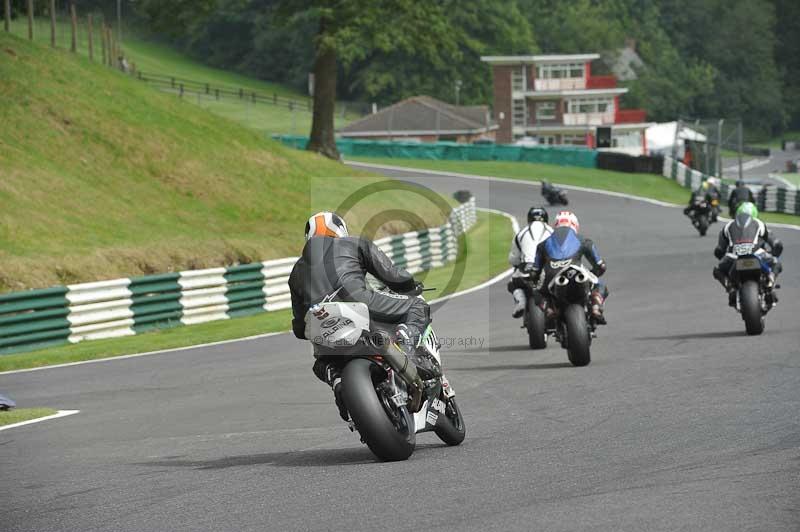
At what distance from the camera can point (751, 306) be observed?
15.5 meters

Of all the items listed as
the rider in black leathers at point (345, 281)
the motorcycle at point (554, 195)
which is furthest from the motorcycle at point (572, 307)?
the motorcycle at point (554, 195)

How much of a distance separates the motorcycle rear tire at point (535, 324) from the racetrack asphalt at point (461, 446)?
0.77ft

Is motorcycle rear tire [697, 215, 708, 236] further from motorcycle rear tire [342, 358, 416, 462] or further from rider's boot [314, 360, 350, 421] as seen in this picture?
motorcycle rear tire [342, 358, 416, 462]

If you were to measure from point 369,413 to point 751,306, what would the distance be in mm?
8873

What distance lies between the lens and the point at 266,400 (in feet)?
40.0

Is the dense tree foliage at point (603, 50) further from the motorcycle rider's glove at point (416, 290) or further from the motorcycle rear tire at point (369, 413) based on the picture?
the motorcycle rear tire at point (369, 413)

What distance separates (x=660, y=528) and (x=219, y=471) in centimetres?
330

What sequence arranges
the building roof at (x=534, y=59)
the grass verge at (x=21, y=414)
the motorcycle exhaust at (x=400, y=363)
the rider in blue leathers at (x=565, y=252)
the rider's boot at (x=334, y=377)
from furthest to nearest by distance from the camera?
the building roof at (x=534, y=59) < the rider in blue leathers at (x=565, y=252) < the grass verge at (x=21, y=414) < the rider's boot at (x=334, y=377) < the motorcycle exhaust at (x=400, y=363)

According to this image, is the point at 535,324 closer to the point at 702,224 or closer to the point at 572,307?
the point at 572,307

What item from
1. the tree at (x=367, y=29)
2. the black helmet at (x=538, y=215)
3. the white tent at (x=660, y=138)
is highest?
the tree at (x=367, y=29)

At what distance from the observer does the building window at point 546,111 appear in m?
107

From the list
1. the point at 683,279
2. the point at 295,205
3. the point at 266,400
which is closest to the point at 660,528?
the point at 266,400

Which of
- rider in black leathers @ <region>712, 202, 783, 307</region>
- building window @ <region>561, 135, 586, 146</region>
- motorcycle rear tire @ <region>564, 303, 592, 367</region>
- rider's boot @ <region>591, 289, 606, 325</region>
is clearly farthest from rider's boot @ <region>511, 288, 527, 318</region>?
building window @ <region>561, 135, 586, 146</region>

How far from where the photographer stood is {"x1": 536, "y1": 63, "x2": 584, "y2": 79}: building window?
356 feet
